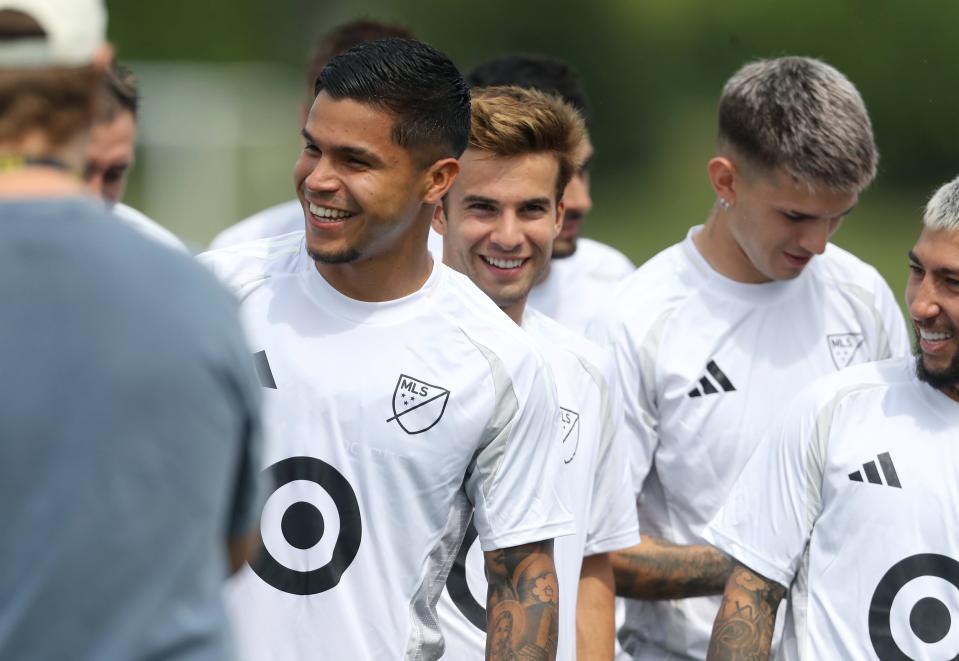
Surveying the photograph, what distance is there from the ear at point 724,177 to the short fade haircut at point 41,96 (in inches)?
132

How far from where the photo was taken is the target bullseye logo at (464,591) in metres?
4.32

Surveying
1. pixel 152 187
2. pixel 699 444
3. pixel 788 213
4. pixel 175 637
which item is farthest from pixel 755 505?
pixel 152 187

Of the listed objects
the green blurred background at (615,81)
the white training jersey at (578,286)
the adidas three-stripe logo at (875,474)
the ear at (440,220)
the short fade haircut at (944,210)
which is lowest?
the green blurred background at (615,81)

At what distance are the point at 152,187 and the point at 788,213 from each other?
19.6m

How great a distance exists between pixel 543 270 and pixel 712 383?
70 centimetres

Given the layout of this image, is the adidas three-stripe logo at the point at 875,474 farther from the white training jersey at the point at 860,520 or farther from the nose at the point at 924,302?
the nose at the point at 924,302

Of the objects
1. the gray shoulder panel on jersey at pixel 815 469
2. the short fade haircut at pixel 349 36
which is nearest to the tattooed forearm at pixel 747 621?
the gray shoulder panel on jersey at pixel 815 469

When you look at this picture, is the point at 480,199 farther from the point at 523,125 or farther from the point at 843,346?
the point at 843,346

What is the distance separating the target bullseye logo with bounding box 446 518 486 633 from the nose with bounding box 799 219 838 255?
1.54 metres

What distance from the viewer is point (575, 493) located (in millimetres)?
4461

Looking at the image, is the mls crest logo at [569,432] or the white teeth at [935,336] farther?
the mls crest logo at [569,432]

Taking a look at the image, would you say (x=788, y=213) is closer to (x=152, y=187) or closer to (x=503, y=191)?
(x=503, y=191)

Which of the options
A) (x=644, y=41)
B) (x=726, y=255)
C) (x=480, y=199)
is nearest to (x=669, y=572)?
(x=726, y=255)

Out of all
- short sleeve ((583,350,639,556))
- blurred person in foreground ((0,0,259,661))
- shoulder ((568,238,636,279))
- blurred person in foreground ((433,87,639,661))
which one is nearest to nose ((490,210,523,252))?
blurred person in foreground ((433,87,639,661))
